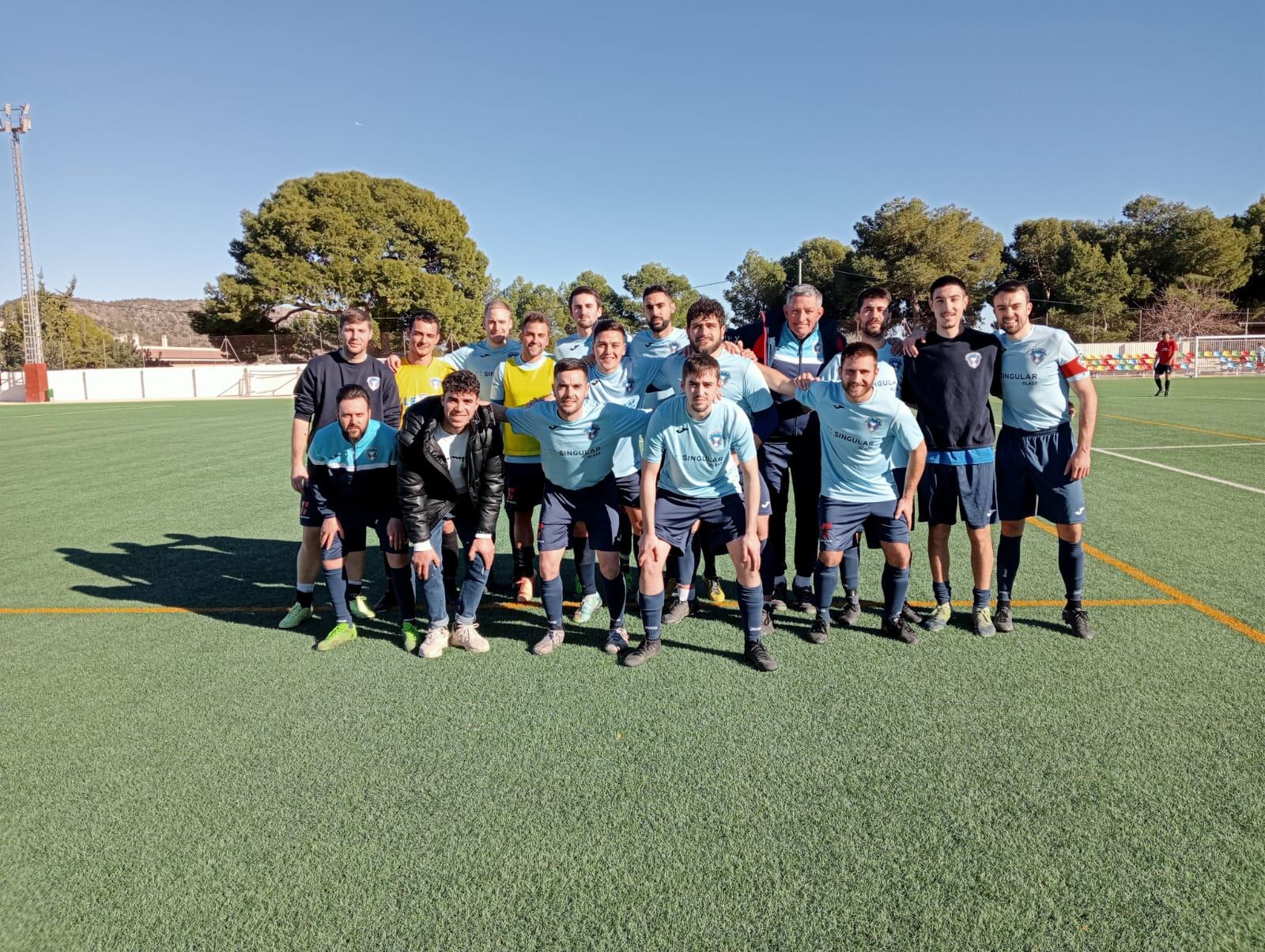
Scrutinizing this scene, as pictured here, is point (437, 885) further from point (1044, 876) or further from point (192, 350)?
point (192, 350)

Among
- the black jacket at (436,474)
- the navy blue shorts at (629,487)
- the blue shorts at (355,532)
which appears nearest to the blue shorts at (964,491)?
the navy blue shorts at (629,487)

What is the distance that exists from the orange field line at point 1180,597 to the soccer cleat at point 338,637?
178 inches

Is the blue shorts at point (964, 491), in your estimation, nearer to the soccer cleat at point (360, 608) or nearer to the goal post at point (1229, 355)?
the soccer cleat at point (360, 608)

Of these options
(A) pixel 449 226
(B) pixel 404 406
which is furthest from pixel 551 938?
(A) pixel 449 226

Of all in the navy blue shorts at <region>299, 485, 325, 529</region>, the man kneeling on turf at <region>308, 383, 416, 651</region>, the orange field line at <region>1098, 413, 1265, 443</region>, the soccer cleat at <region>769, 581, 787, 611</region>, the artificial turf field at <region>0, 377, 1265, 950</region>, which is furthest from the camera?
the orange field line at <region>1098, 413, 1265, 443</region>

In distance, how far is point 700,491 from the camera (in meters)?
3.96

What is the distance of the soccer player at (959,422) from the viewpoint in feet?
13.4

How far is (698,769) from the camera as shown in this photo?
2.79 meters

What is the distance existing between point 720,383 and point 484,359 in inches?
80.4

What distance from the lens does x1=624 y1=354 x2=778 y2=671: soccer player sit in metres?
3.75

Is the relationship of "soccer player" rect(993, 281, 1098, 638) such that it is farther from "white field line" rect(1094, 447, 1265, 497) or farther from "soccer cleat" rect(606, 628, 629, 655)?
"white field line" rect(1094, 447, 1265, 497)

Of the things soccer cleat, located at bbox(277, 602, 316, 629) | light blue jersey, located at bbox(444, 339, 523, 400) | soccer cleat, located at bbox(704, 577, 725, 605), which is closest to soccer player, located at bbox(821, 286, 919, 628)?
soccer cleat, located at bbox(704, 577, 725, 605)

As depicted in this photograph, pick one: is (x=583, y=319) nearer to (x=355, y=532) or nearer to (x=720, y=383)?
(x=720, y=383)

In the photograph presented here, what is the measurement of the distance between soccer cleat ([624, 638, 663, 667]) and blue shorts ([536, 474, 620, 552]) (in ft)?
1.95
